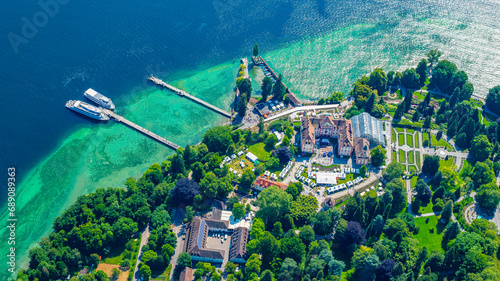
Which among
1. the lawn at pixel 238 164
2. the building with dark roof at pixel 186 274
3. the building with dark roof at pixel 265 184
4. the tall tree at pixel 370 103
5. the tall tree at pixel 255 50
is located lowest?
the building with dark roof at pixel 186 274

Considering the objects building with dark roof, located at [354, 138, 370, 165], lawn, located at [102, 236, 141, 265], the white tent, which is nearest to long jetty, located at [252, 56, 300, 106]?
building with dark roof, located at [354, 138, 370, 165]

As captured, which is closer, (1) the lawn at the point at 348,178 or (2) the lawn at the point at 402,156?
(1) the lawn at the point at 348,178

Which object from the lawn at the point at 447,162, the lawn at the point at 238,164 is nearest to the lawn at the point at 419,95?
the lawn at the point at 447,162

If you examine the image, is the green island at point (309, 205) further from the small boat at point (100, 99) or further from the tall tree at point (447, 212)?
the small boat at point (100, 99)

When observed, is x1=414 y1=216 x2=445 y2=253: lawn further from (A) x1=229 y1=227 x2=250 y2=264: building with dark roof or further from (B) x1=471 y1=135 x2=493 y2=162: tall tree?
(A) x1=229 y1=227 x2=250 y2=264: building with dark roof

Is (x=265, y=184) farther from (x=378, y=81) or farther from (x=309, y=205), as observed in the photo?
(x=378, y=81)

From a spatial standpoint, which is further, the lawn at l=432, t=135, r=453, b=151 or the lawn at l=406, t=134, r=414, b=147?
the lawn at l=406, t=134, r=414, b=147

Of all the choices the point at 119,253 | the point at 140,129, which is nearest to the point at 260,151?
the point at 140,129
